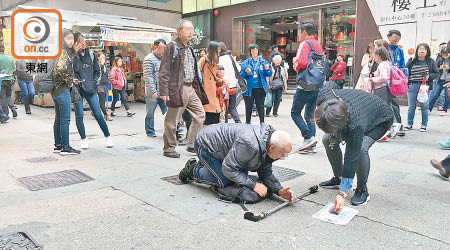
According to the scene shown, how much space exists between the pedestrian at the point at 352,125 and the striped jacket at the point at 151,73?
370cm

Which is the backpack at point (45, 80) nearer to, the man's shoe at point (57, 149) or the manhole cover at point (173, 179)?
the man's shoe at point (57, 149)

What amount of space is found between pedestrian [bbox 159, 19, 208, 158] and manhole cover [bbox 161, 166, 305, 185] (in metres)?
1.19

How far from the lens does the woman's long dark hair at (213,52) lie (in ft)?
18.8

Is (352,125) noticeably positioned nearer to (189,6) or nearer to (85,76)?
(85,76)

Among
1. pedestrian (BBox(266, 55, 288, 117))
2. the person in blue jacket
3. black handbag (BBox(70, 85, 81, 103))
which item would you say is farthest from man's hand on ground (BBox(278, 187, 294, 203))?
pedestrian (BBox(266, 55, 288, 117))

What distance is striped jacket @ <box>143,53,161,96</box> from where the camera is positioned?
21.3 feet

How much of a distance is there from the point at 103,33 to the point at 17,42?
4.07 m

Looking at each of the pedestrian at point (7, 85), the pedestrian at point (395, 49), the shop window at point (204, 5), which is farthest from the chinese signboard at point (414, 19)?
the pedestrian at point (7, 85)

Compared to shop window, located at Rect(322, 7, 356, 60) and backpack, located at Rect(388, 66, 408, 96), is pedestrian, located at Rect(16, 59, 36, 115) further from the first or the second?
shop window, located at Rect(322, 7, 356, 60)

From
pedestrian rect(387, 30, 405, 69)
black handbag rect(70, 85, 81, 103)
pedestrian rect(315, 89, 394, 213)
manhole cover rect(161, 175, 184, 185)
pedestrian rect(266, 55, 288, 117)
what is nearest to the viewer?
pedestrian rect(315, 89, 394, 213)

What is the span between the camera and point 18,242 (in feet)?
8.79

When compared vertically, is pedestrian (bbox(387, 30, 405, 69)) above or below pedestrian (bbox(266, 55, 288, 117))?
above

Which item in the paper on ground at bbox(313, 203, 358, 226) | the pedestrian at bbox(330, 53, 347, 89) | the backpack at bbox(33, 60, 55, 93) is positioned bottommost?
the paper on ground at bbox(313, 203, 358, 226)

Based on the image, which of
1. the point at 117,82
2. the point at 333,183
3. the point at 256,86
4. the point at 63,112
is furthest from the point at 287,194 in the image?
the point at 117,82
